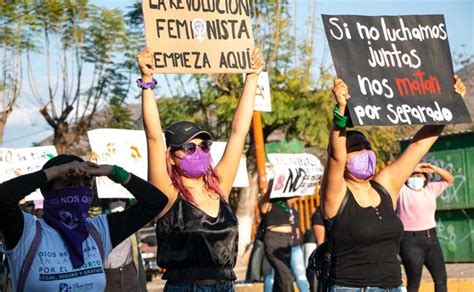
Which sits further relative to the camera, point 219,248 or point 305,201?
point 305,201

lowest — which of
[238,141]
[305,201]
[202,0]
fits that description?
[305,201]

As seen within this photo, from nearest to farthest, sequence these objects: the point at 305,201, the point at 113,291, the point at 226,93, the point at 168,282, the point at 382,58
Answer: the point at 168,282 → the point at 382,58 → the point at 113,291 → the point at 305,201 → the point at 226,93

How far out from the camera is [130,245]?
10.2 metres

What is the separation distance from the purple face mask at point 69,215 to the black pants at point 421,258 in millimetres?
7540

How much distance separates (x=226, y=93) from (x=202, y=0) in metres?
22.5

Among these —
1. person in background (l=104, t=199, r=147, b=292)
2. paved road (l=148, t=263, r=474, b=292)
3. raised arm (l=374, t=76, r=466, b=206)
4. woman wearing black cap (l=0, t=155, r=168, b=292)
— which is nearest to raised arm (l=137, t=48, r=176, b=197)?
woman wearing black cap (l=0, t=155, r=168, b=292)

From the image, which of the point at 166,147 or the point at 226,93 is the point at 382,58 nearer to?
the point at 166,147

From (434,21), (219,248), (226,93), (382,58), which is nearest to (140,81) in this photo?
(219,248)

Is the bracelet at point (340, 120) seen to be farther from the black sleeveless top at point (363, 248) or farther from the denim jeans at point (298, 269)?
the denim jeans at point (298, 269)

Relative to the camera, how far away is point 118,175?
17.3 ft

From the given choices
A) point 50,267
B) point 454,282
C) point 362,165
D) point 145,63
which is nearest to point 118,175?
point 50,267

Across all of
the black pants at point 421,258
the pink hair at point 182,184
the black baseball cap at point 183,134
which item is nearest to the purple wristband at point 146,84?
the black baseball cap at point 183,134

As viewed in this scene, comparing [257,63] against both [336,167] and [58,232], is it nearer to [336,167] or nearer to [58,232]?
[336,167]

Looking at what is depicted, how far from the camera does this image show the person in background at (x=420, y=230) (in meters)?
12.2
